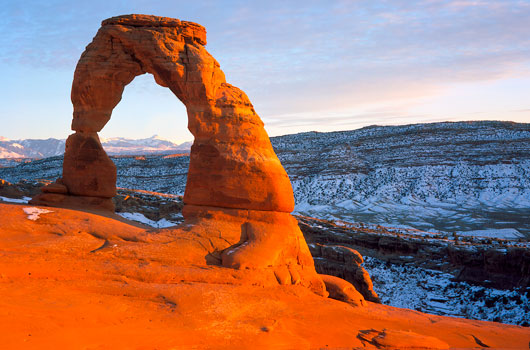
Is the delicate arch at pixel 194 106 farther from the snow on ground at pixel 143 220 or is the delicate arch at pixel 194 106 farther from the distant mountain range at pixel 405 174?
the distant mountain range at pixel 405 174

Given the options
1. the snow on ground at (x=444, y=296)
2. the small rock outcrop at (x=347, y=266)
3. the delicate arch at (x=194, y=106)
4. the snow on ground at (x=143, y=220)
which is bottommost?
the snow on ground at (x=444, y=296)

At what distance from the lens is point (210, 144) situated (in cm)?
1148

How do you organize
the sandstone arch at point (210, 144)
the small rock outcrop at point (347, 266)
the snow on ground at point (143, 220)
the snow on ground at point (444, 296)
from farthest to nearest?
1. the snow on ground at point (143, 220)
2. the small rock outcrop at point (347, 266)
3. the snow on ground at point (444, 296)
4. the sandstone arch at point (210, 144)

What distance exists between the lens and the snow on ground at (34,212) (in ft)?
32.2

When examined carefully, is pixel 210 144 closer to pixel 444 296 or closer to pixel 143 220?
pixel 444 296

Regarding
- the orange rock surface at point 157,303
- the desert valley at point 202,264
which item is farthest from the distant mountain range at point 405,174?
the orange rock surface at point 157,303

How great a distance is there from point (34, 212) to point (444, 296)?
16.6m

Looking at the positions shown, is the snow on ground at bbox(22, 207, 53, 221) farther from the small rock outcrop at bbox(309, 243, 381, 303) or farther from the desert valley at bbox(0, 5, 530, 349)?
the small rock outcrop at bbox(309, 243, 381, 303)

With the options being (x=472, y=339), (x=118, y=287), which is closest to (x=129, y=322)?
(x=118, y=287)

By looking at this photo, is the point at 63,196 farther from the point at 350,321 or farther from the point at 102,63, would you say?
the point at 350,321

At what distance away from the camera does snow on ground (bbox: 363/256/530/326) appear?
17.9 metres

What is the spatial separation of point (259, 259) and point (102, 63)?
6.75 m

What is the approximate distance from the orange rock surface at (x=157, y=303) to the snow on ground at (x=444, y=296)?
714 centimetres

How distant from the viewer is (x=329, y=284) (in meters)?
12.2
